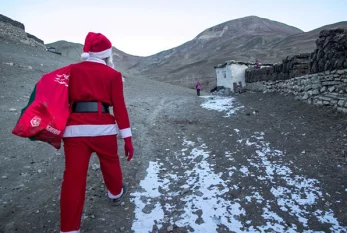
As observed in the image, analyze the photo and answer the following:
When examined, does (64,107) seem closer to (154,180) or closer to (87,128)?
(87,128)

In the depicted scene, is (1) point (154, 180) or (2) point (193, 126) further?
(2) point (193, 126)

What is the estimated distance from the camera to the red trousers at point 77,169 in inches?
84.7

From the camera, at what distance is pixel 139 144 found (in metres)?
5.36

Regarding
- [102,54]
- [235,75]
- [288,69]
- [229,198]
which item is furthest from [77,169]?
[235,75]

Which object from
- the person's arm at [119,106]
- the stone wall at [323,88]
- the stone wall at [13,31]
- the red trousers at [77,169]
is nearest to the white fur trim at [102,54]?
the person's arm at [119,106]

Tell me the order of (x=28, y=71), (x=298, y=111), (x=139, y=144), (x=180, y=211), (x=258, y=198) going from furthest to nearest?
(x=28, y=71), (x=298, y=111), (x=139, y=144), (x=258, y=198), (x=180, y=211)

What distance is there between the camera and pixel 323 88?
6438 mm

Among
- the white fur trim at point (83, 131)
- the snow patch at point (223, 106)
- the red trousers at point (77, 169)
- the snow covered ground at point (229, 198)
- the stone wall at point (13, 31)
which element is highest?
the stone wall at point (13, 31)

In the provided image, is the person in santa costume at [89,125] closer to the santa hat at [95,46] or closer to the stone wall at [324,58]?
the santa hat at [95,46]

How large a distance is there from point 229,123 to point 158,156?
3.26m

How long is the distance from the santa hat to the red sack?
0.39 meters

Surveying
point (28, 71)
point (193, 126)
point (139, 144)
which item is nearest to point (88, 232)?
point (139, 144)

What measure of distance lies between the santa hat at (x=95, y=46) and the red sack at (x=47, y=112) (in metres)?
0.39

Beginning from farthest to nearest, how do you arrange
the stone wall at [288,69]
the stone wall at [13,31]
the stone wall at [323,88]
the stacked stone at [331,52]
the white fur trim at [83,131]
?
the stone wall at [13,31] < the stone wall at [288,69] < the stacked stone at [331,52] < the stone wall at [323,88] < the white fur trim at [83,131]
